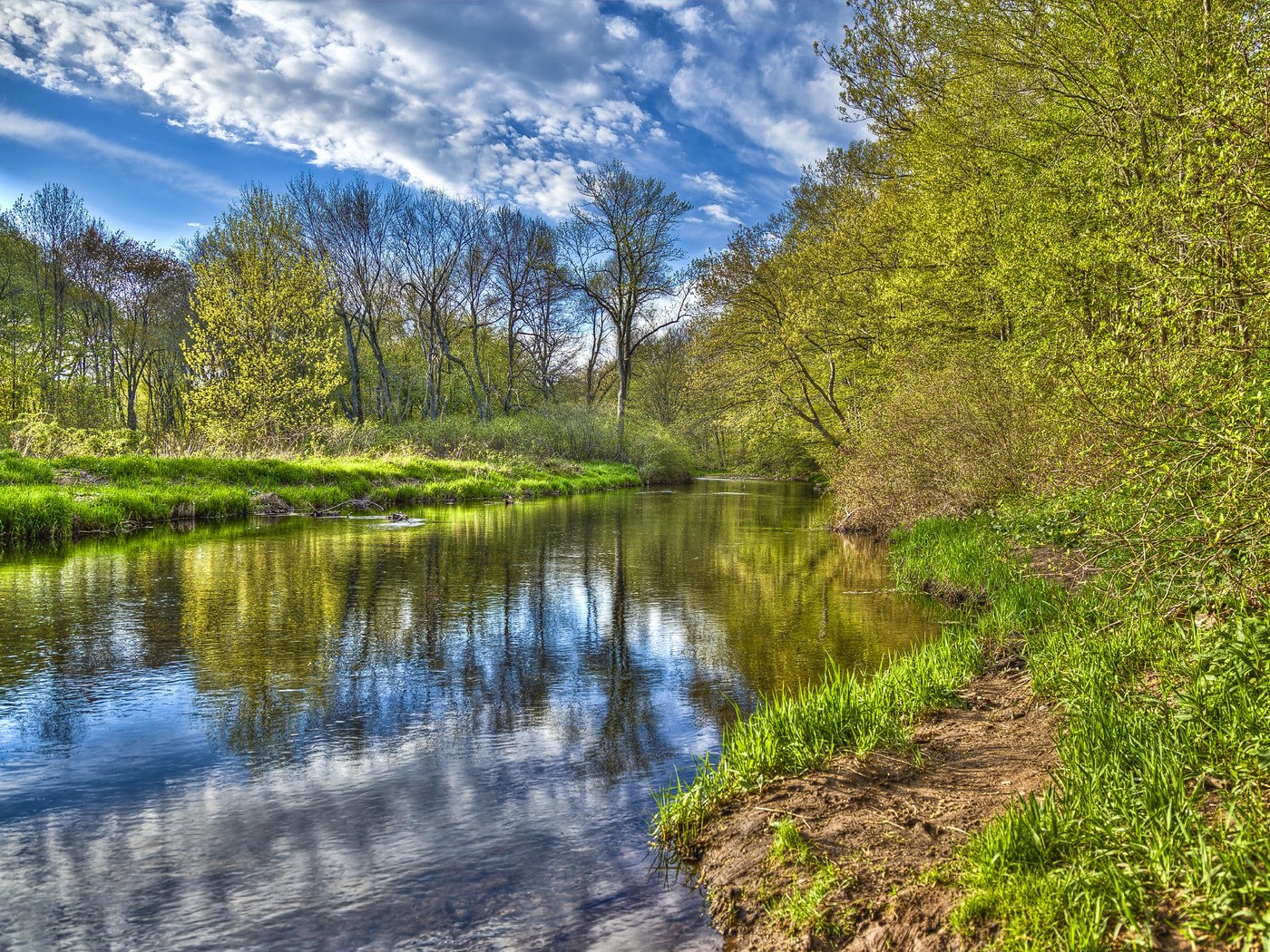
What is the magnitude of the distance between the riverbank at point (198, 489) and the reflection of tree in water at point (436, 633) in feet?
8.09

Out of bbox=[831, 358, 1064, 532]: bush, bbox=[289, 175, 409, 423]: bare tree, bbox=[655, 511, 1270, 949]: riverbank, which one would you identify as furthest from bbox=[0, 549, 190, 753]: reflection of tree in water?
bbox=[289, 175, 409, 423]: bare tree

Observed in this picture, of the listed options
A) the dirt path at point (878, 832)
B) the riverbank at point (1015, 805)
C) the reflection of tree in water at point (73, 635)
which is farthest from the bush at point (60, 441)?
the dirt path at point (878, 832)

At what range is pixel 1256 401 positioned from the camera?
11.6 ft

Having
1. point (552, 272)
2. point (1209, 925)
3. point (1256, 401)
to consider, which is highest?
point (552, 272)

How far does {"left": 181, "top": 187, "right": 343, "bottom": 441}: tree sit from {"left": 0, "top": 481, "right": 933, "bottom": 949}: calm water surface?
12894 millimetres

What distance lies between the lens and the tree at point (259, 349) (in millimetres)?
23969

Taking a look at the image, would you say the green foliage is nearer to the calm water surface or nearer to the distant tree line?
the calm water surface

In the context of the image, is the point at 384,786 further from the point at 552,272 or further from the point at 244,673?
the point at 552,272

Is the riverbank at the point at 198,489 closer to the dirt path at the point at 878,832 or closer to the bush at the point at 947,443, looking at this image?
the bush at the point at 947,443

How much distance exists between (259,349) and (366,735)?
22937 millimetres

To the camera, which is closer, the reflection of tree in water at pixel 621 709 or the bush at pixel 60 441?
the reflection of tree in water at pixel 621 709

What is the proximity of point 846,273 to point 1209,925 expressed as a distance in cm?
1855

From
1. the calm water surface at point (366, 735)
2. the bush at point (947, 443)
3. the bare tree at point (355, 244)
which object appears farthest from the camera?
the bare tree at point (355, 244)

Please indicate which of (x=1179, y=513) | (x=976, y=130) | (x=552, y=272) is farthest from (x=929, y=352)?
(x=552, y=272)
